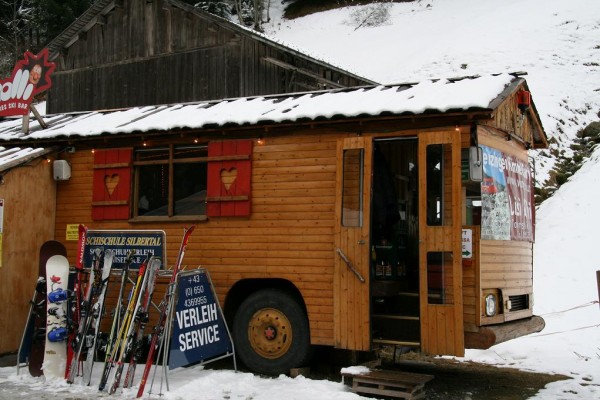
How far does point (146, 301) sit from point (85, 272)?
154 cm

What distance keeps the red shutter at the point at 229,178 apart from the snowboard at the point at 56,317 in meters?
2.06

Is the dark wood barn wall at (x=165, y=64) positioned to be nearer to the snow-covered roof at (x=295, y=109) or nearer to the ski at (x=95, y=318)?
the snow-covered roof at (x=295, y=109)

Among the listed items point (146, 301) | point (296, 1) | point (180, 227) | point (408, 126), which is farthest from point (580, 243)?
point (296, 1)

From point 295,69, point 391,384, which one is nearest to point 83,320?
point 391,384

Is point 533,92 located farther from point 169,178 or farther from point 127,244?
point 127,244

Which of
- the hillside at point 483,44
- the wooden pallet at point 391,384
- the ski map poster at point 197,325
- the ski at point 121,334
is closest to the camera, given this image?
the wooden pallet at point 391,384

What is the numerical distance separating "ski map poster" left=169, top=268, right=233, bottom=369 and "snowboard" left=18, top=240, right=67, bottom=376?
1.82 meters

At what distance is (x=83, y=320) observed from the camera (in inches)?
304

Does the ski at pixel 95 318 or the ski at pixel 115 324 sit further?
the ski at pixel 95 318

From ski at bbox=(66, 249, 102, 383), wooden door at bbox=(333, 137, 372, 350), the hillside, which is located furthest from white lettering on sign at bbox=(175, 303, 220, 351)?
the hillside

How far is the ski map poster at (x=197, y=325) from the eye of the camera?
7613 millimetres

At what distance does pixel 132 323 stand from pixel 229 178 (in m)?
2.40

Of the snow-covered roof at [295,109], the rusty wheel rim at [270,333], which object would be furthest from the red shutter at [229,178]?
the rusty wheel rim at [270,333]

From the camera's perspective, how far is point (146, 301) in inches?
291
